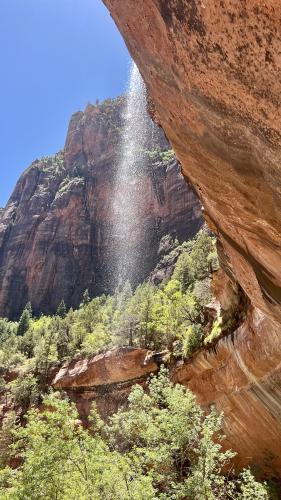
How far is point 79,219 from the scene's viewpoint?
110 metres

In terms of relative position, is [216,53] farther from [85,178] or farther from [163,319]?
[85,178]

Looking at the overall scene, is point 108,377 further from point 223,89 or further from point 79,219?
point 79,219

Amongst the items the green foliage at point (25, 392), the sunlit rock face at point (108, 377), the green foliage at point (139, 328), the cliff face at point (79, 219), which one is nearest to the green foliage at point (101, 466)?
the green foliage at point (139, 328)

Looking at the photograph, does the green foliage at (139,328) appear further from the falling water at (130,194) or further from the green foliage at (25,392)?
the falling water at (130,194)

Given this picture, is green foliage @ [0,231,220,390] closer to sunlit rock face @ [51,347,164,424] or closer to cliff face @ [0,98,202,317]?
sunlit rock face @ [51,347,164,424]

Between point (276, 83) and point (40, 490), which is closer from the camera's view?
point (276, 83)

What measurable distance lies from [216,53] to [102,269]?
96.9m

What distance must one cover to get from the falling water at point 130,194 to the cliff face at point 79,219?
1482 mm

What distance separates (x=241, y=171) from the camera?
18.8 feet

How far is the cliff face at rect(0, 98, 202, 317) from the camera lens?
97062mm

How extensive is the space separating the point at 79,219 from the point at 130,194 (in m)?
15.7

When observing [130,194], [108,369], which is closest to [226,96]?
[108,369]

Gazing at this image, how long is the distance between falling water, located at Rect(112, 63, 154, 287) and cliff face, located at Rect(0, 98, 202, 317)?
1482 mm

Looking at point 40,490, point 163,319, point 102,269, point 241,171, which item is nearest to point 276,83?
point 241,171
